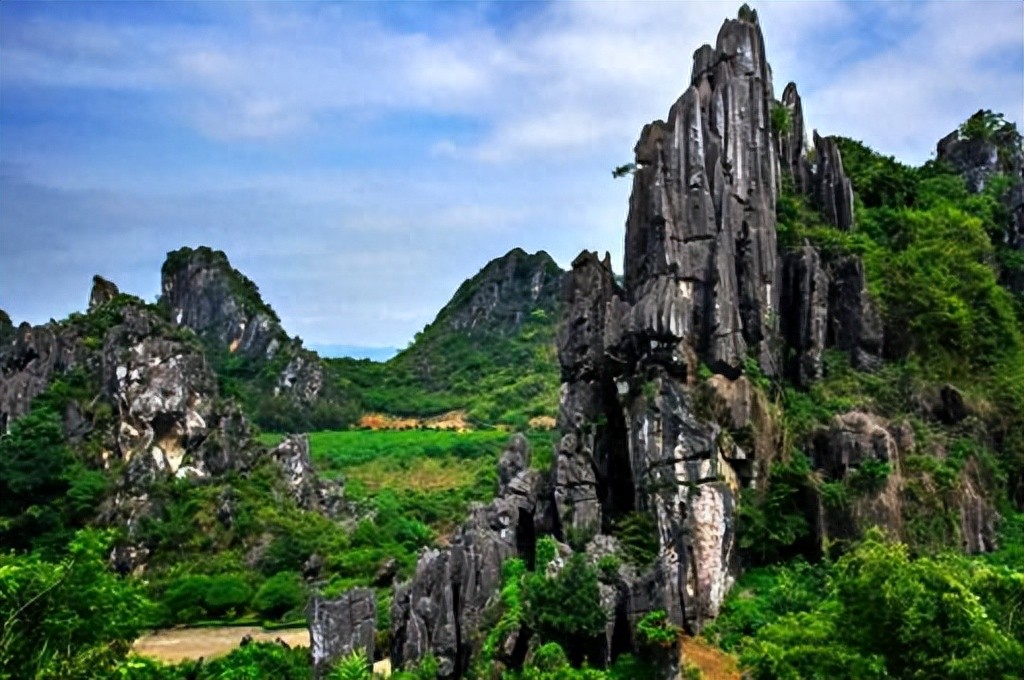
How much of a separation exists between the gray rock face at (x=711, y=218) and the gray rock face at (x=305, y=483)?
23.0m

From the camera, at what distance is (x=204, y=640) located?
2981 centimetres

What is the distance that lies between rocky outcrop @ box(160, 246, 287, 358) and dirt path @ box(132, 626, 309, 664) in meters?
55.6

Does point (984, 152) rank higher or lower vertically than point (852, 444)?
higher

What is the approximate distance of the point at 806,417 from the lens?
24.7 m

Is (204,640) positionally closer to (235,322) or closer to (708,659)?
(708,659)

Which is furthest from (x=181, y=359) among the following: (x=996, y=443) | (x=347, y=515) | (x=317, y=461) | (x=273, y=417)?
(x=273, y=417)

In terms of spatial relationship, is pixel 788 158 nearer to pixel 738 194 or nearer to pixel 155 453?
pixel 738 194

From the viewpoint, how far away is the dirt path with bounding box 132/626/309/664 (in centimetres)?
2812

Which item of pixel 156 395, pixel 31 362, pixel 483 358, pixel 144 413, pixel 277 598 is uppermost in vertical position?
pixel 483 358

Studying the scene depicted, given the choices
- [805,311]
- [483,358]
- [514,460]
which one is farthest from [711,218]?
[483,358]

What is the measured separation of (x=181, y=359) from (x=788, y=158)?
26.2 m

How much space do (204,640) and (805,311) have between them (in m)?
19.9

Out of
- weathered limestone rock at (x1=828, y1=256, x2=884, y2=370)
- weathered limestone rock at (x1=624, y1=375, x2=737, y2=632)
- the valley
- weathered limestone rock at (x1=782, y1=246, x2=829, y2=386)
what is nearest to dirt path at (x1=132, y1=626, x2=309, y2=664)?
the valley

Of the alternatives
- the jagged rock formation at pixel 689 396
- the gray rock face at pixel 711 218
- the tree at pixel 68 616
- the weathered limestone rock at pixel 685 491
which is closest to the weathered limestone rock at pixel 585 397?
the jagged rock formation at pixel 689 396
